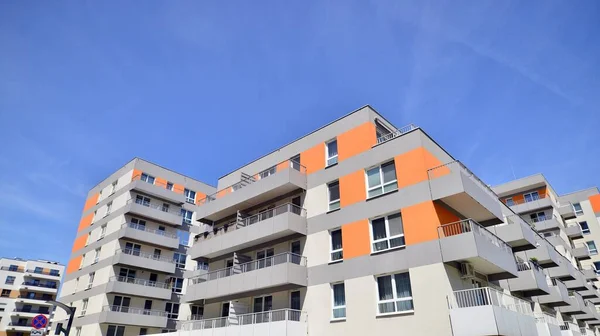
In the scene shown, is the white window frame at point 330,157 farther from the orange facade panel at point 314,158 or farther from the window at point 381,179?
the window at point 381,179

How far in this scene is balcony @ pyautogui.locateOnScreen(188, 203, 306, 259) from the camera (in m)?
21.1

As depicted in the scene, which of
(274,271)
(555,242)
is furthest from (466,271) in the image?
(555,242)

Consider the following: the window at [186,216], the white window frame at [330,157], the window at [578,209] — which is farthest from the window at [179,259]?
the window at [578,209]

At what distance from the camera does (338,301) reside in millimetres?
18562

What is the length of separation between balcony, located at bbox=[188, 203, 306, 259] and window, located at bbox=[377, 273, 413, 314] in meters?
5.79

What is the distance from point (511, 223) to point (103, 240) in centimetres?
3663

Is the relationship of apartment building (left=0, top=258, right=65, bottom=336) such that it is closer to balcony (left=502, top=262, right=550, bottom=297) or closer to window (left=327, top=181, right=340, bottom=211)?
window (left=327, top=181, right=340, bottom=211)

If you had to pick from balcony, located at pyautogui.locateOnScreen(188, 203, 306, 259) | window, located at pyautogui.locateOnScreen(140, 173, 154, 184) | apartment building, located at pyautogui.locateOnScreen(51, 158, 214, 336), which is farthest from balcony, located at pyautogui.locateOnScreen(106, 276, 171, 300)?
balcony, located at pyautogui.locateOnScreen(188, 203, 306, 259)

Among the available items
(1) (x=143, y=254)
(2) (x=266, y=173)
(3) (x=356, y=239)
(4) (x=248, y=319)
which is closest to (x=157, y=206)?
(1) (x=143, y=254)

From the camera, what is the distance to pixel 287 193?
23578mm

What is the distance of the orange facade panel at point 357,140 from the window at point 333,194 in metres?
1.54

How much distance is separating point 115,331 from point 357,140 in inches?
1118

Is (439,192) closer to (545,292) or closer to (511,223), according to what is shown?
(511,223)

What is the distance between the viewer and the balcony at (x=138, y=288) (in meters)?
33.9
